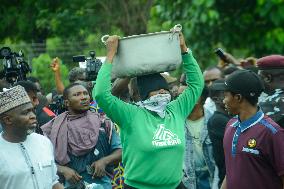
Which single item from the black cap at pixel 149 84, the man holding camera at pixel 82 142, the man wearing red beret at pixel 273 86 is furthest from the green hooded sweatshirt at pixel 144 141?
the man holding camera at pixel 82 142

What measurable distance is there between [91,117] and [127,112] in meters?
1.58

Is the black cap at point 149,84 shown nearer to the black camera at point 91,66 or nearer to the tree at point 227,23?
the black camera at point 91,66

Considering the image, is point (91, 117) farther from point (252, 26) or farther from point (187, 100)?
point (252, 26)

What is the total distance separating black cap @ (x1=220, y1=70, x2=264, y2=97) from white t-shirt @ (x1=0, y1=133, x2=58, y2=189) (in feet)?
5.07

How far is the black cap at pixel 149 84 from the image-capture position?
21.6ft

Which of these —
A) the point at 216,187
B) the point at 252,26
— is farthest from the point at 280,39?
the point at 216,187

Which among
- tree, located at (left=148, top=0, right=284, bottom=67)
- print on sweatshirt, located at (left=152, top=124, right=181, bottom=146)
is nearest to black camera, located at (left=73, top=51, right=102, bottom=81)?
print on sweatshirt, located at (left=152, top=124, right=181, bottom=146)

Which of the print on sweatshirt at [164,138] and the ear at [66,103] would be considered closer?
the print on sweatshirt at [164,138]

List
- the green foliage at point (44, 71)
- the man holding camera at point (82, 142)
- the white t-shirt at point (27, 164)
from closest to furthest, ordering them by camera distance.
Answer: the white t-shirt at point (27, 164) < the man holding camera at point (82, 142) < the green foliage at point (44, 71)

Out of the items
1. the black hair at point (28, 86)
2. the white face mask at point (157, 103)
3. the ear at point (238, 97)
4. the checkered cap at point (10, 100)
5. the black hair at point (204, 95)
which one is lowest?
the black hair at point (204, 95)

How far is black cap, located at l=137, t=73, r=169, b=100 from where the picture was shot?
658 centimetres

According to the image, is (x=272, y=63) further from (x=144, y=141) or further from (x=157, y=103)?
(x=144, y=141)

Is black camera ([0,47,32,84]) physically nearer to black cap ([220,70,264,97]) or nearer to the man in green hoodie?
the man in green hoodie

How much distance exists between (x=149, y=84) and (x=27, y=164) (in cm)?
126
